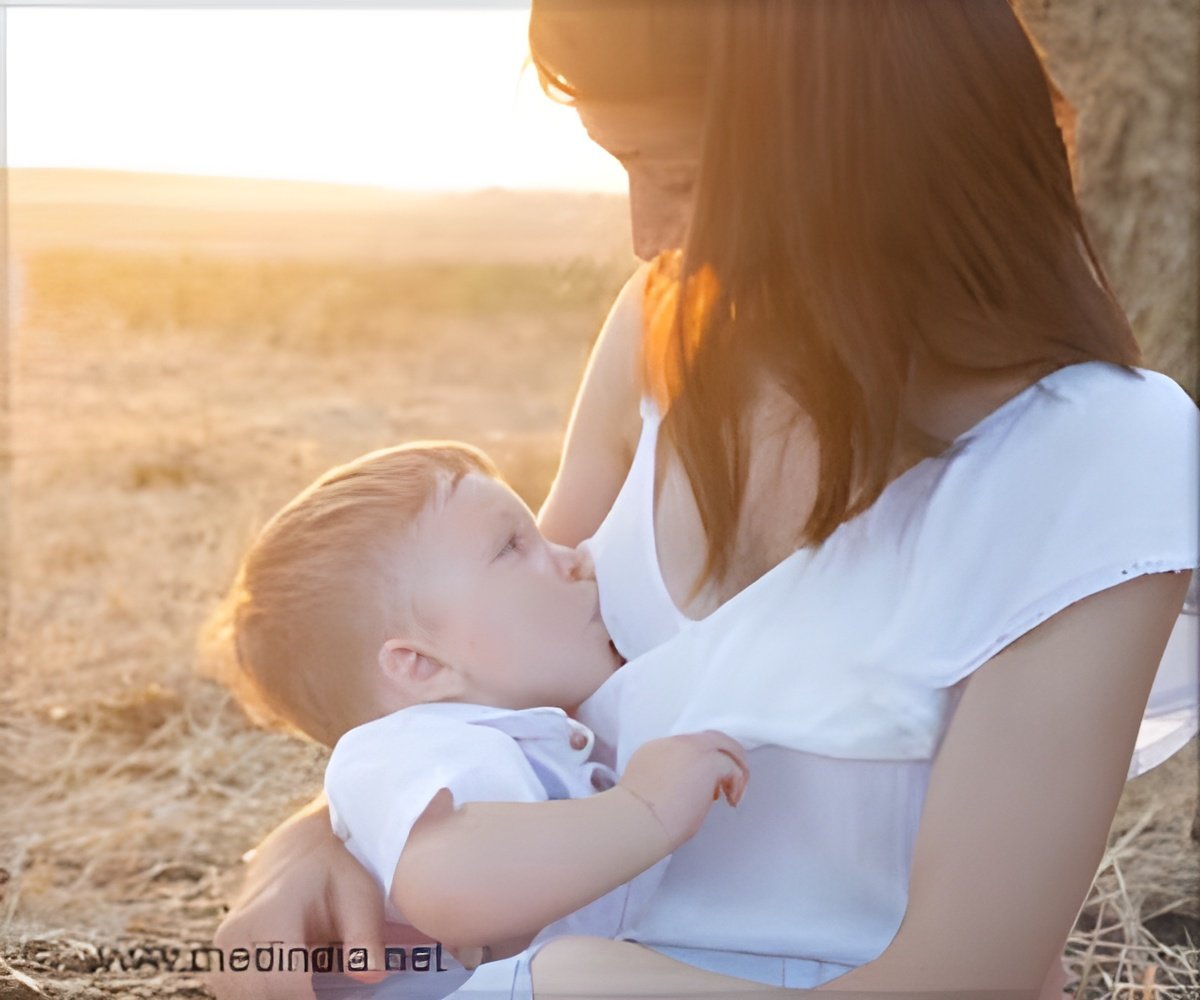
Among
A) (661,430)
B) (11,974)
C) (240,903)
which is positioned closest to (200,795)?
(11,974)

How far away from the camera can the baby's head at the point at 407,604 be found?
41.6 inches

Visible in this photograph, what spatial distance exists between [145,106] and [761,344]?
657 mm

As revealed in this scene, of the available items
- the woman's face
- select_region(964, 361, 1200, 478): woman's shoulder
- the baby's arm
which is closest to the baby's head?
the baby's arm

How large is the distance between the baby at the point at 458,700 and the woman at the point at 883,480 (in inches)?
2.3

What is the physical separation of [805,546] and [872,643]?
85 mm

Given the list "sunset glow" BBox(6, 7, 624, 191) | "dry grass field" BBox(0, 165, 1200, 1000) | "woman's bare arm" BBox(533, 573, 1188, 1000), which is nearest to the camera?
"woman's bare arm" BBox(533, 573, 1188, 1000)

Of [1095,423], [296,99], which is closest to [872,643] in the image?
[1095,423]

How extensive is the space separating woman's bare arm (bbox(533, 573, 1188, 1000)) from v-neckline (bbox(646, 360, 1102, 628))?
5.4 inches

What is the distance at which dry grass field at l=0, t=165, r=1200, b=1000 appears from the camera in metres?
1.46

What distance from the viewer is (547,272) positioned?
8.40 feet

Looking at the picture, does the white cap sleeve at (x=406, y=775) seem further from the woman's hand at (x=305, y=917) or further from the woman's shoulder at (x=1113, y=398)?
the woman's shoulder at (x=1113, y=398)

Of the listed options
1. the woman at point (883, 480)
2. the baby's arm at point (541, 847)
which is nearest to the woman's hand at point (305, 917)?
the woman at point (883, 480)

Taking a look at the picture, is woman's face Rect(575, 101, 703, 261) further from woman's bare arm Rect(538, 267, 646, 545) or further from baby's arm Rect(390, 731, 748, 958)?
baby's arm Rect(390, 731, 748, 958)

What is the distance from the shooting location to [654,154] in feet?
3.37
